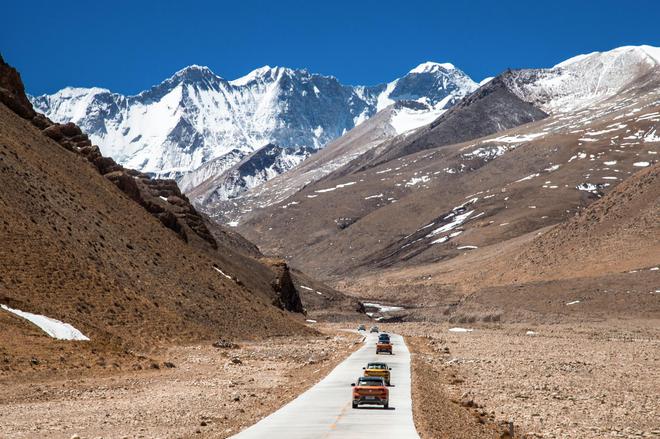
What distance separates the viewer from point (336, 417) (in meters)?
26.0

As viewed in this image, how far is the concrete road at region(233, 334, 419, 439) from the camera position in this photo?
2203 centimetres

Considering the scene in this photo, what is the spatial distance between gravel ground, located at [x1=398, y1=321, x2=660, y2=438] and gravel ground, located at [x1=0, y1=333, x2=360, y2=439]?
22.3ft

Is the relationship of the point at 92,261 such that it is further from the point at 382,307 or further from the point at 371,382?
the point at 382,307

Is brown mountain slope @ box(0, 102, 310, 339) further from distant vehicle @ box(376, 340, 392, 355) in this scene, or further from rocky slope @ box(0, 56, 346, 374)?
distant vehicle @ box(376, 340, 392, 355)

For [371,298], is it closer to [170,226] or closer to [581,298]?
[581,298]

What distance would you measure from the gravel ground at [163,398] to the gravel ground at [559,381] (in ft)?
22.3

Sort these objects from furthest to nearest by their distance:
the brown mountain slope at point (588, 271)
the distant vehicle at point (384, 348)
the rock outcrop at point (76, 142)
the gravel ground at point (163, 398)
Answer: the brown mountain slope at point (588, 271)
the rock outcrop at point (76, 142)
the distant vehicle at point (384, 348)
the gravel ground at point (163, 398)

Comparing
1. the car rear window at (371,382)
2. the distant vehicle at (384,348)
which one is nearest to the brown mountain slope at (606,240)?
the distant vehicle at (384,348)

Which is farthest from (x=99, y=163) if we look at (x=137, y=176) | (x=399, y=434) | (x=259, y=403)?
(x=399, y=434)

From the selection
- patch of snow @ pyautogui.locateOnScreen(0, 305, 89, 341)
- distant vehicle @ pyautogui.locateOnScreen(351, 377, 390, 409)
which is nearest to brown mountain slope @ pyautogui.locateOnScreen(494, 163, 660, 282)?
patch of snow @ pyautogui.locateOnScreen(0, 305, 89, 341)

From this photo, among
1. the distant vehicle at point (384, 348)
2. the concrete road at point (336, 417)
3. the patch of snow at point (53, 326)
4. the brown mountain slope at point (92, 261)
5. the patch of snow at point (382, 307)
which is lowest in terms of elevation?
the concrete road at point (336, 417)

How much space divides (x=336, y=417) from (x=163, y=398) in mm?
7535

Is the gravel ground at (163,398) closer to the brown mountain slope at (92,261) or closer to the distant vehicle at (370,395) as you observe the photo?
the distant vehicle at (370,395)

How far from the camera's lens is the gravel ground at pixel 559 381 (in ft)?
87.5
